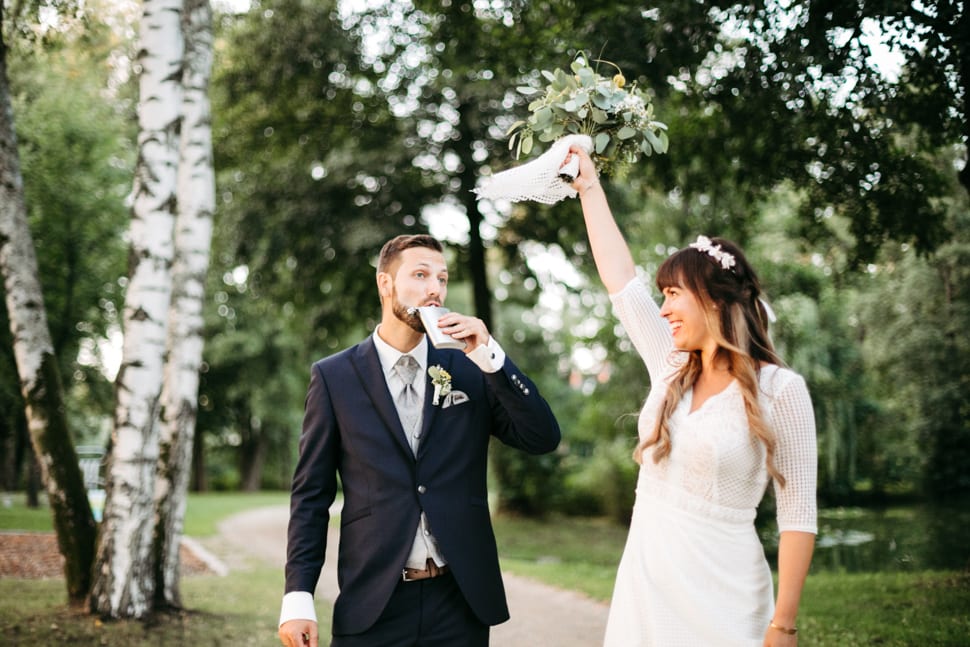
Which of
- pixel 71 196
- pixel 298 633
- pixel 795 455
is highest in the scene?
pixel 71 196

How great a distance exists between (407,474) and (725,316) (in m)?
1.27

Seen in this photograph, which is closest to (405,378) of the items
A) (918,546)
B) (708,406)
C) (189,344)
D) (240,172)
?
(708,406)

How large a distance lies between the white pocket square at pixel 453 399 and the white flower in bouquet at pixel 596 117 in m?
1.04

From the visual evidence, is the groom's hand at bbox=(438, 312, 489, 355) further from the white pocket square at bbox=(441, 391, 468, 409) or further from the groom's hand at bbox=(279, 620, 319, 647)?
the groom's hand at bbox=(279, 620, 319, 647)

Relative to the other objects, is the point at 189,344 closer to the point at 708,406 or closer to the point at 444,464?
the point at 444,464

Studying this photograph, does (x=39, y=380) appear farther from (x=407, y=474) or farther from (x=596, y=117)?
(x=596, y=117)

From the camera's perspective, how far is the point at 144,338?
7.49 metres

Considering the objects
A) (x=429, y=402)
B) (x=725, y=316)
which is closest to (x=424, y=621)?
(x=429, y=402)

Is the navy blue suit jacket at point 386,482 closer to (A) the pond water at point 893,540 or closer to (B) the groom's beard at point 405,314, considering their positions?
(B) the groom's beard at point 405,314

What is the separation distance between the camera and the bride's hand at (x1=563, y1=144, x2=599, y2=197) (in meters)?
3.38

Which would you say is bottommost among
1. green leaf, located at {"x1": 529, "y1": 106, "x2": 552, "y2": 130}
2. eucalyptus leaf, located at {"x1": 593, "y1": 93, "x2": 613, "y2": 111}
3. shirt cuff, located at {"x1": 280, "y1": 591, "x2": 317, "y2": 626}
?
shirt cuff, located at {"x1": 280, "y1": 591, "x2": 317, "y2": 626}

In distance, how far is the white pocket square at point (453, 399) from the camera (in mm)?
3309

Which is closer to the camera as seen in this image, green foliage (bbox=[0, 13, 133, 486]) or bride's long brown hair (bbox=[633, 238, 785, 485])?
bride's long brown hair (bbox=[633, 238, 785, 485])

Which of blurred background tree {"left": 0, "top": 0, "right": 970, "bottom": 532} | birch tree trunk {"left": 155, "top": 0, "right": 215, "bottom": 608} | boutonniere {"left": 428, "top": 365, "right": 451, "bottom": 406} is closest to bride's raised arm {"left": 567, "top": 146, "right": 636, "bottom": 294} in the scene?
boutonniere {"left": 428, "top": 365, "right": 451, "bottom": 406}
